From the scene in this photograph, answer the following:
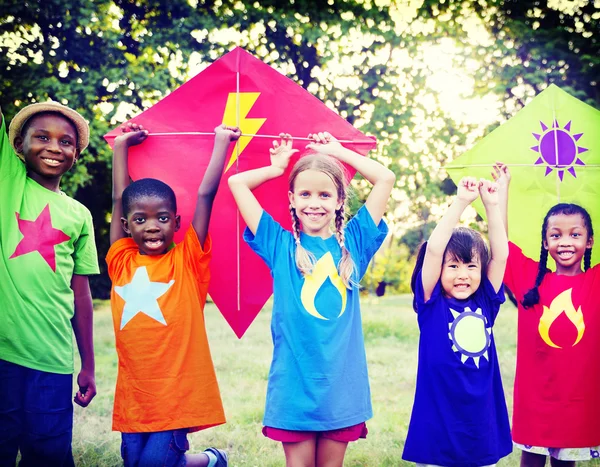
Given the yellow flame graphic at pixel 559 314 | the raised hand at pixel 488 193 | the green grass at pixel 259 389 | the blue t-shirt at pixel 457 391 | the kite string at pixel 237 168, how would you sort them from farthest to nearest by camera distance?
the green grass at pixel 259 389 < the kite string at pixel 237 168 < the yellow flame graphic at pixel 559 314 < the raised hand at pixel 488 193 < the blue t-shirt at pixel 457 391

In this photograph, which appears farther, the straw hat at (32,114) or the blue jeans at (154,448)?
the straw hat at (32,114)

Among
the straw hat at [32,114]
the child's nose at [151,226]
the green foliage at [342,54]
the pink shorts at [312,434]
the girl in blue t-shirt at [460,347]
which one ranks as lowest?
the pink shorts at [312,434]

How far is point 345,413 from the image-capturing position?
2.70m

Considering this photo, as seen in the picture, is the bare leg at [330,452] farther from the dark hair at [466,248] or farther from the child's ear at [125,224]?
the child's ear at [125,224]

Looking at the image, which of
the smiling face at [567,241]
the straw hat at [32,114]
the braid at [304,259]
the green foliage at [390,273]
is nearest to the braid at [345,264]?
the braid at [304,259]

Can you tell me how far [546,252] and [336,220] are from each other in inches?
49.5

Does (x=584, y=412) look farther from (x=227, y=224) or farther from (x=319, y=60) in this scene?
(x=319, y=60)

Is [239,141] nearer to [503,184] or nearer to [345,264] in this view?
[345,264]

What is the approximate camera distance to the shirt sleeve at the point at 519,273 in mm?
3395

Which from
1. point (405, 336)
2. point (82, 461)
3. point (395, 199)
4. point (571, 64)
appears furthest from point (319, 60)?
point (82, 461)

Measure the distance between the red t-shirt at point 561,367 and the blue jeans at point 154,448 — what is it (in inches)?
70.2

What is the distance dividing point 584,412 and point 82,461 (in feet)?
10.2

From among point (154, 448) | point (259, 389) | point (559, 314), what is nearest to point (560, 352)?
point (559, 314)

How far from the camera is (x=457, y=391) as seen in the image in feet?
9.25
